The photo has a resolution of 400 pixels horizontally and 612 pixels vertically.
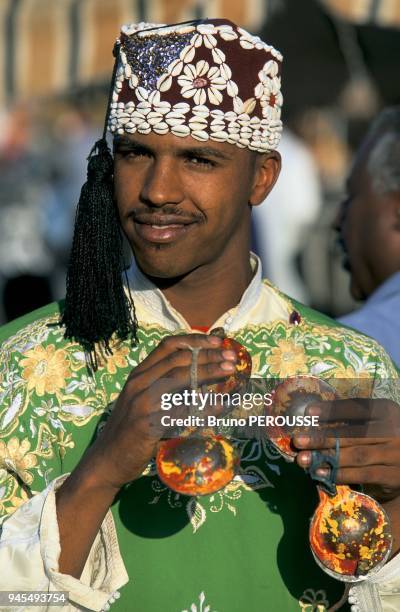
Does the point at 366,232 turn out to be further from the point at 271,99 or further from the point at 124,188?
the point at 124,188

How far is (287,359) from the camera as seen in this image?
370 cm

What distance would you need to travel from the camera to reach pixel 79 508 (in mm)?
3123

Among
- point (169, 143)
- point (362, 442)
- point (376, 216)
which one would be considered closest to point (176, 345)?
point (362, 442)

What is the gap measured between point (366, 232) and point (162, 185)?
2.15 m

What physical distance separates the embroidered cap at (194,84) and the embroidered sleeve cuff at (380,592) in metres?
1.21

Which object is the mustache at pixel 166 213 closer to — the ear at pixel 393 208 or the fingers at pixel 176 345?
the fingers at pixel 176 345

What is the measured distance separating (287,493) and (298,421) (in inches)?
16.5

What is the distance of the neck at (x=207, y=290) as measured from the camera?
3.71 m

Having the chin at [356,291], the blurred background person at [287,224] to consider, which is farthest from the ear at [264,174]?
the blurred background person at [287,224]

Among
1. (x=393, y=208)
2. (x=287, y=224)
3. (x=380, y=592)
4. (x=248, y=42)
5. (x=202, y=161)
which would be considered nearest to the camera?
(x=380, y=592)

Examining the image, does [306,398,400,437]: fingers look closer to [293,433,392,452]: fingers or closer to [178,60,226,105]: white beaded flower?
[293,433,392,452]: fingers

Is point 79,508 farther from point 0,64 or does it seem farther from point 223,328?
point 0,64

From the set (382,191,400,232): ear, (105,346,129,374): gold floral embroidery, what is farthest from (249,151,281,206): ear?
(382,191,400,232): ear

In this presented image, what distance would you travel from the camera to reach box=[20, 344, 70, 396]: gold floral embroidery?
354 cm
